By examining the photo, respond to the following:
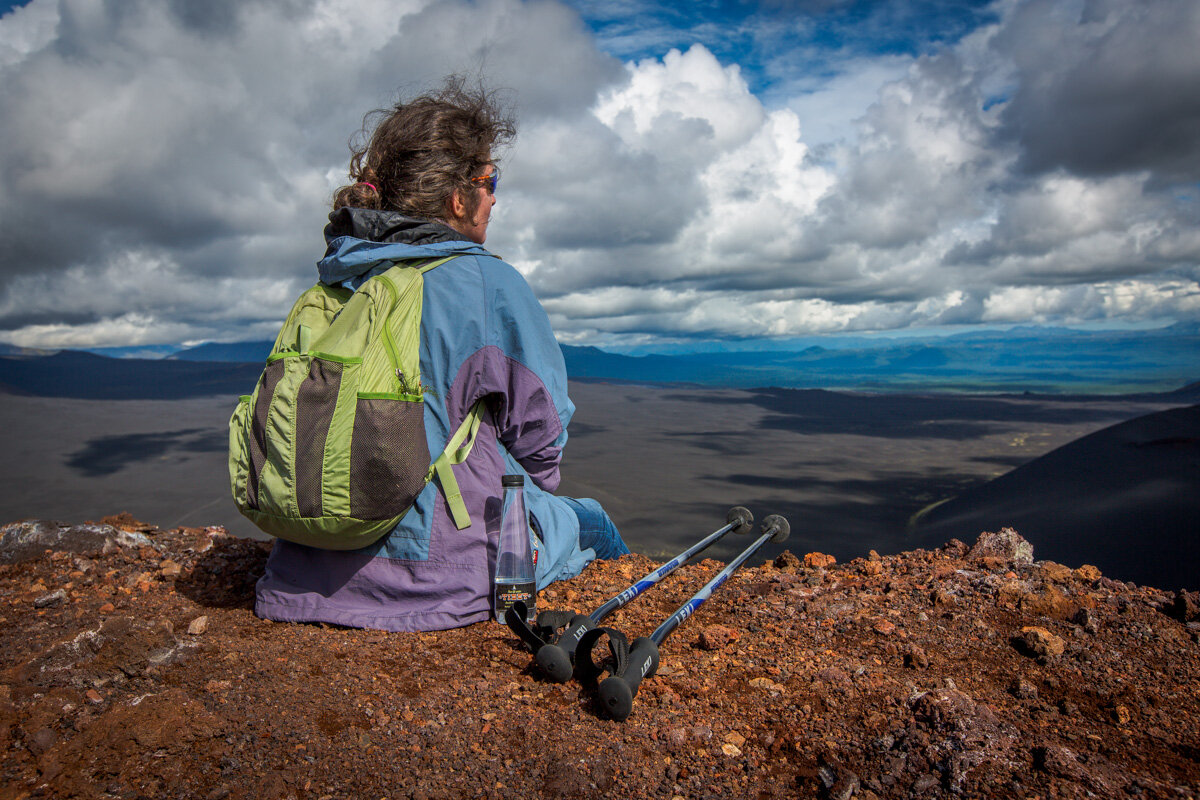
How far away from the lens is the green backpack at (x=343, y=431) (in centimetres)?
203

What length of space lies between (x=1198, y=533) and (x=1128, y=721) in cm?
717

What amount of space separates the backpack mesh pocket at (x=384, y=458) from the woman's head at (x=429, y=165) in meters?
0.85

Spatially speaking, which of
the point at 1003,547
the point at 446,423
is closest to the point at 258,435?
the point at 446,423

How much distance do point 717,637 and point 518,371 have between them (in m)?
1.19

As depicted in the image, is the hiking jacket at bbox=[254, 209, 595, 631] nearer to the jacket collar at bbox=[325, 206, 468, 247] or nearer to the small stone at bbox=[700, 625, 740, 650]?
the jacket collar at bbox=[325, 206, 468, 247]

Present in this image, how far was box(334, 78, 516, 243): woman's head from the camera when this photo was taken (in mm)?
2514

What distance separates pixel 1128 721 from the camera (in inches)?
71.2

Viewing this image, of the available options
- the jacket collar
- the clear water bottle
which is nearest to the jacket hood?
the jacket collar

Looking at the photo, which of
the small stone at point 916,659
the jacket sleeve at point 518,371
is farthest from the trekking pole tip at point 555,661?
the small stone at point 916,659

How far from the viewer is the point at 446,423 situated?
2326 millimetres

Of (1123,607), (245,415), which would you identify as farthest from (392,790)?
(1123,607)

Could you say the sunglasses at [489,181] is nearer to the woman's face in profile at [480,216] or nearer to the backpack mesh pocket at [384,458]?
the woman's face in profile at [480,216]

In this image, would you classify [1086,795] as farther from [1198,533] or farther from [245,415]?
[1198,533]

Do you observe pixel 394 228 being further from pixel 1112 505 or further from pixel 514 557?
pixel 1112 505
